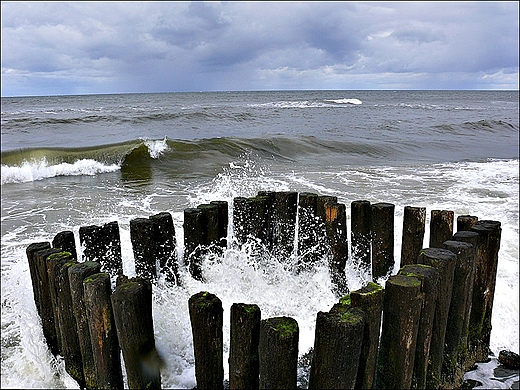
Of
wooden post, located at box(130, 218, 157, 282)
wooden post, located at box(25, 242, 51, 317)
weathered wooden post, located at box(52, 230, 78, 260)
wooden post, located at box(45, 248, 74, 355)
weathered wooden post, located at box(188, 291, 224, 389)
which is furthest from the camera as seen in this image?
wooden post, located at box(130, 218, 157, 282)

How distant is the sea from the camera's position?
4.02m

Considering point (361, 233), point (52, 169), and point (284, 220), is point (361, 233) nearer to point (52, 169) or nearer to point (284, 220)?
point (284, 220)

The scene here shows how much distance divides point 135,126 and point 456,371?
24344mm

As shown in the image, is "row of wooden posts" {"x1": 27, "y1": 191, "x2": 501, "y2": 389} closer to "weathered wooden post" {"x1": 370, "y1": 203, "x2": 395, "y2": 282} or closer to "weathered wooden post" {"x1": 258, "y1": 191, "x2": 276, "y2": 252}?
"weathered wooden post" {"x1": 370, "y1": 203, "x2": 395, "y2": 282}

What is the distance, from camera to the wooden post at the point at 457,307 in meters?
3.31

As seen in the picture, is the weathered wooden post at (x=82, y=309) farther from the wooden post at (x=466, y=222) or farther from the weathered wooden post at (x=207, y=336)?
the wooden post at (x=466, y=222)

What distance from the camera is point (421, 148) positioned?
62.2 ft

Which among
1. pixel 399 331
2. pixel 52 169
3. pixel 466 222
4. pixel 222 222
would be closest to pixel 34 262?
pixel 222 222

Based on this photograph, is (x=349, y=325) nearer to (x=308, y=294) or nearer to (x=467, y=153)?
(x=308, y=294)

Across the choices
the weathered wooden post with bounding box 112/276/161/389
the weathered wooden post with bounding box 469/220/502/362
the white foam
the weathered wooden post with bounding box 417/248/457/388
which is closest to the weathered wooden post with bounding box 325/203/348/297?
the weathered wooden post with bounding box 469/220/502/362

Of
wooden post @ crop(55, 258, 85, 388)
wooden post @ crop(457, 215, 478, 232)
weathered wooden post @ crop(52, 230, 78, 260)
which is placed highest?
wooden post @ crop(457, 215, 478, 232)

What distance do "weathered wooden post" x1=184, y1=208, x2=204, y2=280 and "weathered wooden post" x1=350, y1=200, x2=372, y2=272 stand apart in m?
1.70

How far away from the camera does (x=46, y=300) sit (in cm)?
358

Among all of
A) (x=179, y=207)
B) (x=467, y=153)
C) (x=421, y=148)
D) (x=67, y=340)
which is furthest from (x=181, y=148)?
(x=67, y=340)
